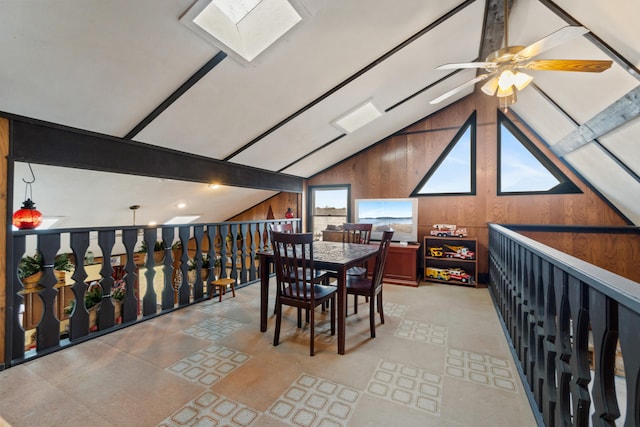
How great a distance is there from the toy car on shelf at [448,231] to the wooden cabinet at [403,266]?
0.44 metres

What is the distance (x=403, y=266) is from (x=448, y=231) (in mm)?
964

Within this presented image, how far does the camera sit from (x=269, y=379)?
1902 mm

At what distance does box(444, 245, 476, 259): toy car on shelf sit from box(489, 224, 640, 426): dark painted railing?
250 cm

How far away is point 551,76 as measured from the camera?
2.91 meters

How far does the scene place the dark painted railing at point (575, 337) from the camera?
0.72 meters

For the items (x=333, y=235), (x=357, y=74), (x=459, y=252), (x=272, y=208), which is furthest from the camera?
(x=272, y=208)

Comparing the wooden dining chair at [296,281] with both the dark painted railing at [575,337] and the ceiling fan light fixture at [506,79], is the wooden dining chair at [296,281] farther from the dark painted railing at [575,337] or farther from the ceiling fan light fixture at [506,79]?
the ceiling fan light fixture at [506,79]

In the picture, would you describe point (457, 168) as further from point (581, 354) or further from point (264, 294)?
point (581, 354)

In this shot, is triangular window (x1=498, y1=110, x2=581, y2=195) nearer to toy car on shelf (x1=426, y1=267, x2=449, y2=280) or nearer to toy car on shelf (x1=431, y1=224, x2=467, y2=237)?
toy car on shelf (x1=431, y1=224, x2=467, y2=237)

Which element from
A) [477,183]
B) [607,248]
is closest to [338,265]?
[477,183]

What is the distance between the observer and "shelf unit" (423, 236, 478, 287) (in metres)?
4.38

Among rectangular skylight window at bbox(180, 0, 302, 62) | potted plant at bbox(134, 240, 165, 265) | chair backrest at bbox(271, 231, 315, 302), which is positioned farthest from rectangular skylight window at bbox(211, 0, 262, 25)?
potted plant at bbox(134, 240, 165, 265)

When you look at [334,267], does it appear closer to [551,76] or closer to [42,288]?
[42,288]

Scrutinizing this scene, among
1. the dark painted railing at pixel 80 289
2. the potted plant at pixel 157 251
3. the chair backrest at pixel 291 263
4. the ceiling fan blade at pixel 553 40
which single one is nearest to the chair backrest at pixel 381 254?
the chair backrest at pixel 291 263
